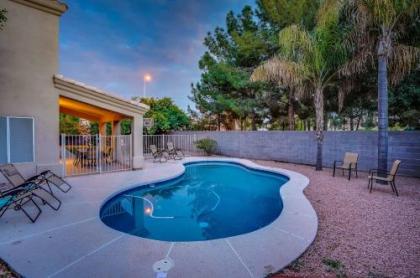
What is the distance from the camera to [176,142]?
66.5 feet

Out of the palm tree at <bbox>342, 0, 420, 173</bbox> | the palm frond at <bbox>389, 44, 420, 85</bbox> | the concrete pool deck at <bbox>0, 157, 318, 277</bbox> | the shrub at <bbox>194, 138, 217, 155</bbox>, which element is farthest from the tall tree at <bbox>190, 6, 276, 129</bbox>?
the concrete pool deck at <bbox>0, 157, 318, 277</bbox>

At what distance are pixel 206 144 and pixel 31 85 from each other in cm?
1113

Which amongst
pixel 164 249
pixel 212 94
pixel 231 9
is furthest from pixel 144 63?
pixel 164 249

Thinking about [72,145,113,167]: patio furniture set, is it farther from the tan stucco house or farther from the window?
the window

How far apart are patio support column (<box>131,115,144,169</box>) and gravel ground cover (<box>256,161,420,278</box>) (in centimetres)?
752

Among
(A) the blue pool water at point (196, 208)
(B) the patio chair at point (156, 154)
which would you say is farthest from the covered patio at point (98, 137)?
(A) the blue pool water at point (196, 208)

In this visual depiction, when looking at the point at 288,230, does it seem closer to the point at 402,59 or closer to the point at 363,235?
the point at 363,235

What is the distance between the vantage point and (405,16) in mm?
7410

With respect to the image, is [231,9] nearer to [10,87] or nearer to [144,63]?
[144,63]

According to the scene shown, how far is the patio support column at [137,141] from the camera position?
10617 mm

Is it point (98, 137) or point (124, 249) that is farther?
point (98, 137)

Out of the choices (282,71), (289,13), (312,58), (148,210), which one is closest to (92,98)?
(148,210)

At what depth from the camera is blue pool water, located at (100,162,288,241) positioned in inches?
195

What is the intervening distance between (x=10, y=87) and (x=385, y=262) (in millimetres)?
10309
